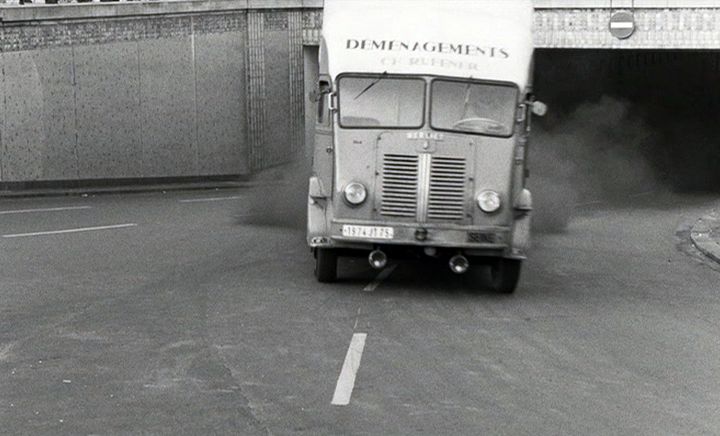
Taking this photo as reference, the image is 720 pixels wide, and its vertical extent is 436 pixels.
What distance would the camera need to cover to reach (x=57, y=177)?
2838 cm

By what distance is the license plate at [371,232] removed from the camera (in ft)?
44.5

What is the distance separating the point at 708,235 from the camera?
21.0 metres

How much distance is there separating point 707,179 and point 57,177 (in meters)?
16.7

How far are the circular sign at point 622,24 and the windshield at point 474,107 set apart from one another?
52.0 feet

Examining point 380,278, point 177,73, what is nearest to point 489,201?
point 380,278

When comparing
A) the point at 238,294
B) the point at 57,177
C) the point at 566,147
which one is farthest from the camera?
the point at 566,147

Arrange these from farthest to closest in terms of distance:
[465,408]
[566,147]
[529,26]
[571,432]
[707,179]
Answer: [707,179], [566,147], [529,26], [465,408], [571,432]

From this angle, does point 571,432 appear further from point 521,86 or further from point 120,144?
point 120,144

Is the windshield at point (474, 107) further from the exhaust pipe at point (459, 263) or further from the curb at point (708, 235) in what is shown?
the curb at point (708, 235)

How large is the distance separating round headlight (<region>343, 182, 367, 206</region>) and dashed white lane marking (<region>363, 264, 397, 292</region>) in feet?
3.20

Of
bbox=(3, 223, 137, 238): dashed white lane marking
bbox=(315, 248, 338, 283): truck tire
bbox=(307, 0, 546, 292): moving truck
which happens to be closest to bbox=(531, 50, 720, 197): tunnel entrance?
bbox=(3, 223, 137, 238): dashed white lane marking

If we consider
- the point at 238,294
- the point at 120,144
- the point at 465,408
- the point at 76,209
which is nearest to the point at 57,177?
the point at 120,144

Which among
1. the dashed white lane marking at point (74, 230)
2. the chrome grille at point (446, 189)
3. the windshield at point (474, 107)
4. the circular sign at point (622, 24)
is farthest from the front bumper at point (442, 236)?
the circular sign at point (622, 24)

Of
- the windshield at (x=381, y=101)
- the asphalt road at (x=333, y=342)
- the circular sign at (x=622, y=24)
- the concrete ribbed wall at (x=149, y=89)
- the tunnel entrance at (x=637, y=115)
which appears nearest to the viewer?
the asphalt road at (x=333, y=342)
